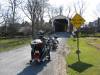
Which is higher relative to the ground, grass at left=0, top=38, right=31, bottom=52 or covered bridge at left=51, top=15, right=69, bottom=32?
covered bridge at left=51, top=15, right=69, bottom=32

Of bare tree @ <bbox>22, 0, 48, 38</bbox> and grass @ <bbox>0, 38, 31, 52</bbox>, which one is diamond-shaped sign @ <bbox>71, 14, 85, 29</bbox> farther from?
bare tree @ <bbox>22, 0, 48, 38</bbox>

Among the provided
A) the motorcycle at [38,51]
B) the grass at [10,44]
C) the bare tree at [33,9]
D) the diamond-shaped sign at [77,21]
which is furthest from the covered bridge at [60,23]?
the motorcycle at [38,51]

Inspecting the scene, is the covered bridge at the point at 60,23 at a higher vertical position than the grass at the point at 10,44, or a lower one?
higher

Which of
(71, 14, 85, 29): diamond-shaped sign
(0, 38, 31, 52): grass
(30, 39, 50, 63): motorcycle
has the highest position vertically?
(71, 14, 85, 29): diamond-shaped sign

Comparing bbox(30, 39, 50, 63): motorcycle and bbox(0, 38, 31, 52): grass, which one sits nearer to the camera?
bbox(30, 39, 50, 63): motorcycle

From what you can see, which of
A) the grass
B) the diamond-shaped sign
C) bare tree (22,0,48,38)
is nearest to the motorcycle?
the diamond-shaped sign

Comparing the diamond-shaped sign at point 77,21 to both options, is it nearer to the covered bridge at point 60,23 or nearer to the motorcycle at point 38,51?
the motorcycle at point 38,51

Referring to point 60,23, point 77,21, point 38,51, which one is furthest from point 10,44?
point 60,23

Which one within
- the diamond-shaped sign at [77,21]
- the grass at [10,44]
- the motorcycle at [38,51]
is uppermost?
the diamond-shaped sign at [77,21]

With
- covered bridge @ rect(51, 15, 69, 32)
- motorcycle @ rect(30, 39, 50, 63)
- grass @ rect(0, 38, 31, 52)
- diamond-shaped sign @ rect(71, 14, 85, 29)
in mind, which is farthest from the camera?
covered bridge @ rect(51, 15, 69, 32)

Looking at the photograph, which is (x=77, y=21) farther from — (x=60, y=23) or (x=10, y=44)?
(x=60, y=23)

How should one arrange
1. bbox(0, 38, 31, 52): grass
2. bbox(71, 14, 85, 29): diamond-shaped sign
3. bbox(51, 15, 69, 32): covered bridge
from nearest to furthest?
bbox(71, 14, 85, 29): diamond-shaped sign, bbox(0, 38, 31, 52): grass, bbox(51, 15, 69, 32): covered bridge

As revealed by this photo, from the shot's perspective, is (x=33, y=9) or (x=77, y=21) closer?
(x=77, y=21)

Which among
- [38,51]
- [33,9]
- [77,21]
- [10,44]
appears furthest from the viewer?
[33,9]
